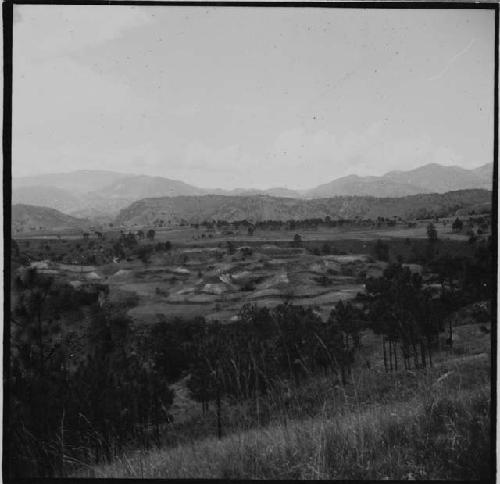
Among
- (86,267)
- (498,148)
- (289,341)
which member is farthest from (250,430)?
(498,148)

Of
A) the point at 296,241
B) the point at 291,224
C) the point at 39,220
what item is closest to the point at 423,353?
the point at 296,241

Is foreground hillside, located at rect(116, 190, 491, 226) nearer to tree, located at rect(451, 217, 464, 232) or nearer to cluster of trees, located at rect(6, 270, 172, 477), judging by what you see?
tree, located at rect(451, 217, 464, 232)

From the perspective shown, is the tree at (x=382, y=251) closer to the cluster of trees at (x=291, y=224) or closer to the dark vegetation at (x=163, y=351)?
the dark vegetation at (x=163, y=351)

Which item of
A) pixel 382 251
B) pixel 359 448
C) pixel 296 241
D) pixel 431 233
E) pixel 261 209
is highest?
pixel 261 209

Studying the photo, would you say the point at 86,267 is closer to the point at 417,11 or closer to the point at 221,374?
the point at 221,374

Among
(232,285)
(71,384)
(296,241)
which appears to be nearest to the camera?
(71,384)

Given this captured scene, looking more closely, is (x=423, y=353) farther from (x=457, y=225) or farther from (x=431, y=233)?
(x=457, y=225)
